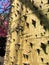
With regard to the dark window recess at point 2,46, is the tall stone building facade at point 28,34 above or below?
above

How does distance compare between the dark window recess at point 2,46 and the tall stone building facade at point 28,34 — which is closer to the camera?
the tall stone building facade at point 28,34

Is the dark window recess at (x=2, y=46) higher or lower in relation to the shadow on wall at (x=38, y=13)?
lower

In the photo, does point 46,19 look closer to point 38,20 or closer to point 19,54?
point 38,20

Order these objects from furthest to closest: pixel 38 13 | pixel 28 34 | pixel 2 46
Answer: pixel 2 46 < pixel 28 34 < pixel 38 13

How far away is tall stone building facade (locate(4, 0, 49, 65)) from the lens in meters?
4.62

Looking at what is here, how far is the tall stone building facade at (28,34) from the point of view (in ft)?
15.2

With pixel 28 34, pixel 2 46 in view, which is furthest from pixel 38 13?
pixel 2 46

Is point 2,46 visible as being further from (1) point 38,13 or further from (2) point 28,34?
(1) point 38,13

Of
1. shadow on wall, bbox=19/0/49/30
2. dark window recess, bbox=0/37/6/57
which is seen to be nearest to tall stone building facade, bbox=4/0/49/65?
shadow on wall, bbox=19/0/49/30

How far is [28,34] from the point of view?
199 inches

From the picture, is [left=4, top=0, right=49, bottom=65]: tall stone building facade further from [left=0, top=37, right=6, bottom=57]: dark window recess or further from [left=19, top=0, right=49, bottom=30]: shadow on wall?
[left=0, top=37, right=6, bottom=57]: dark window recess

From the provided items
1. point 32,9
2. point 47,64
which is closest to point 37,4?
point 32,9

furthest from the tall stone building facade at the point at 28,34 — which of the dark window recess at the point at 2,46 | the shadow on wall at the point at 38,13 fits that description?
the dark window recess at the point at 2,46

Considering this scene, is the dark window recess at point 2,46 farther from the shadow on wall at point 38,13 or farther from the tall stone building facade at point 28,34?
the shadow on wall at point 38,13
